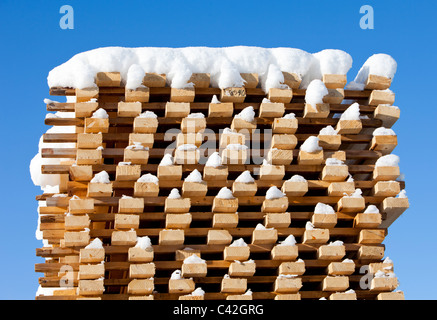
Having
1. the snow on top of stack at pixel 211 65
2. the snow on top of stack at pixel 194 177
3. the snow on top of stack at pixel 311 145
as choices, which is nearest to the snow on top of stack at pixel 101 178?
the snow on top of stack at pixel 194 177

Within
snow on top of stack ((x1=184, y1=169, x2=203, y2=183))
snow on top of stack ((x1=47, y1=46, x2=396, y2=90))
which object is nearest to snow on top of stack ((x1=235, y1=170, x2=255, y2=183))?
snow on top of stack ((x1=184, y1=169, x2=203, y2=183))

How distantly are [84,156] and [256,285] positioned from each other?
263 centimetres

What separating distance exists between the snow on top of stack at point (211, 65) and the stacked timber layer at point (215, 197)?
0.11 m

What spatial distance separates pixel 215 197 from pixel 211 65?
1.71 meters

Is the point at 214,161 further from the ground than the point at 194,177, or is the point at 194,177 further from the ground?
the point at 214,161

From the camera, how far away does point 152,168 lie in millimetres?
10023

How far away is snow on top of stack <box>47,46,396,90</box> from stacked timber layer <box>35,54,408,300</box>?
0.36 feet

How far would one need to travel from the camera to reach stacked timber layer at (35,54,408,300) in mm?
9562

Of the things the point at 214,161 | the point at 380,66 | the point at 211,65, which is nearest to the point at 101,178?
the point at 214,161

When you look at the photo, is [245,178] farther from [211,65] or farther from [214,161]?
[211,65]

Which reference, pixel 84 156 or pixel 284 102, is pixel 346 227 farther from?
pixel 84 156

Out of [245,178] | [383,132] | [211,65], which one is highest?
[211,65]

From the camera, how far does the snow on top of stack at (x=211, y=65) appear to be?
10.2 m

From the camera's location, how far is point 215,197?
9.86 metres
